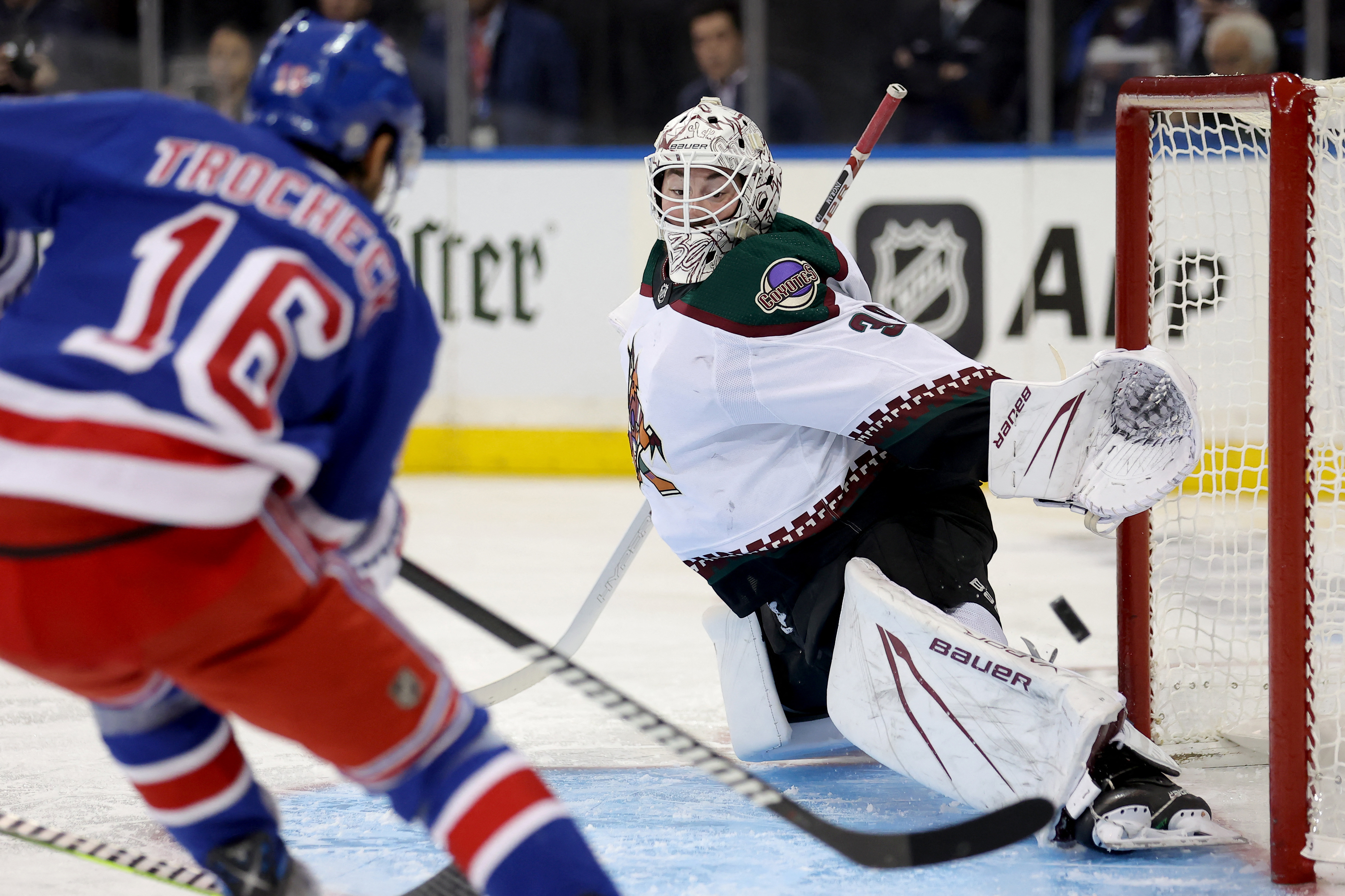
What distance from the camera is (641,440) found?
2375 mm

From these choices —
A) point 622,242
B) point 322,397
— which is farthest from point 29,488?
point 622,242

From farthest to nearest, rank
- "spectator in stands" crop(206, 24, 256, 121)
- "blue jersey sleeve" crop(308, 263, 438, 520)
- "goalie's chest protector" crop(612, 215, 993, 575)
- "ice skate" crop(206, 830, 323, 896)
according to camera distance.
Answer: "spectator in stands" crop(206, 24, 256, 121) < "goalie's chest protector" crop(612, 215, 993, 575) < "ice skate" crop(206, 830, 323, 896) < "blue jersey sleeve" crop(308, 263, 438, 520)

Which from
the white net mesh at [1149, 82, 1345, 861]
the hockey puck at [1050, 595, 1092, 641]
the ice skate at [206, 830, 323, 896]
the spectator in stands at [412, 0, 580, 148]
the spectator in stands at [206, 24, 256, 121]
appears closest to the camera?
the ice skate at [206, 830, 323, 896]

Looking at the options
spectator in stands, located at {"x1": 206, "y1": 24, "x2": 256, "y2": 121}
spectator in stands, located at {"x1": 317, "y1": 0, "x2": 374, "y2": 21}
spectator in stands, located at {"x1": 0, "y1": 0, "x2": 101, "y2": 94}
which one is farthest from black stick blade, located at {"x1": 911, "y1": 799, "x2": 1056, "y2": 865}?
spectator in stands, located at {"x1": 0, "y1": 0, "x2": 101, "y2": 94}

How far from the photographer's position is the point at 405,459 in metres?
Result: 5.83

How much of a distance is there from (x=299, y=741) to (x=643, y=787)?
1111mm

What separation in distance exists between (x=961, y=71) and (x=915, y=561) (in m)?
3.70

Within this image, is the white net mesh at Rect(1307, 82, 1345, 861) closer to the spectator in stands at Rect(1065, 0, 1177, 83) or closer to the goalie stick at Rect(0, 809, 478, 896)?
the goalie stick at Rect(0, 809, 478, 896)

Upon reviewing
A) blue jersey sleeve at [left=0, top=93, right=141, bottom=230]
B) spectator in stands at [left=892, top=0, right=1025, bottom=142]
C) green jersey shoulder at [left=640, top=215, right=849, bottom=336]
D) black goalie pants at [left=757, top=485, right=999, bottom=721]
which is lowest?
black goalie pants at [left=757, top=485, right=999, bottom=721]

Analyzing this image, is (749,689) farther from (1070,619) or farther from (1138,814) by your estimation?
(1070,619)

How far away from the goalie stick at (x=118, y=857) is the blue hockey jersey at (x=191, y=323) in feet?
1.90

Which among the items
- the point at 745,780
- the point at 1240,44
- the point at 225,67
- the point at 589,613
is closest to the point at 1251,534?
the point at 589,613

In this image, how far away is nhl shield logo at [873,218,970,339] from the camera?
5.41 metres

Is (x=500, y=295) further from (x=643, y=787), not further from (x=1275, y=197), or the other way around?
(x=1275, y=197)
